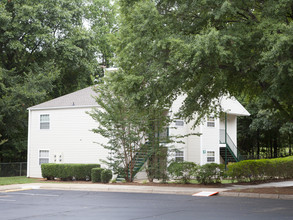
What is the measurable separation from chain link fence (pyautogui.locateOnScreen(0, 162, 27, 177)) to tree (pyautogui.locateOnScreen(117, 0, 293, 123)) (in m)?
19.0

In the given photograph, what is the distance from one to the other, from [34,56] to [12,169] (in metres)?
12.4

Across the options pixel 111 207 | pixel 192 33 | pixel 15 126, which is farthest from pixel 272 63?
pixel 15 126

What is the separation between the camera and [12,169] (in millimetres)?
32938

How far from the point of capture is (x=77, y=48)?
38406mm

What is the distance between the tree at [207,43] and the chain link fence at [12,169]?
19007mm

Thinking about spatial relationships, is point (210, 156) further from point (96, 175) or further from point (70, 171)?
point (70, 171)

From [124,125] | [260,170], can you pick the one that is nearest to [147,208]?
[124,125]

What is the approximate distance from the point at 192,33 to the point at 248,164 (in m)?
8.91

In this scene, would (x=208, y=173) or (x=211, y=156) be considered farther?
(x=211, y=156)

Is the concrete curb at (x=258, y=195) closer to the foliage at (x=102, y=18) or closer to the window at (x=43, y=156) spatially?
the window at (x=43, y=156)

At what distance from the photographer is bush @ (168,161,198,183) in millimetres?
21053

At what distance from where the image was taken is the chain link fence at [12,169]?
107ft

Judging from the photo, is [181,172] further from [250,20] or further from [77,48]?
[77,48]

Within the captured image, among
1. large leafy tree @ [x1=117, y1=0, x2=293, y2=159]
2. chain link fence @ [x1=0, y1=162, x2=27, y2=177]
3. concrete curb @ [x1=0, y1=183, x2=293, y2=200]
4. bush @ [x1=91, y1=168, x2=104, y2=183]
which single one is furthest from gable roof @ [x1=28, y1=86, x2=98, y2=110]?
large leafy tree @ [x1=117, y1=0, x2=293, y2=159]
